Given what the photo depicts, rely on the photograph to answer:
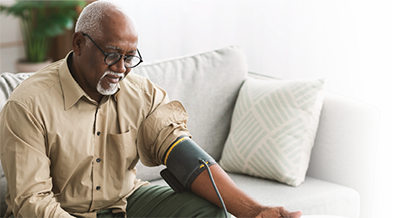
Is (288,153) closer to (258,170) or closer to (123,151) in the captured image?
(258,170)

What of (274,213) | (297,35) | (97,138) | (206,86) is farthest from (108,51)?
(297,35)

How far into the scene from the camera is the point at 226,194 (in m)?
1.33

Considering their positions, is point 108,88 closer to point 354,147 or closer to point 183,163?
point 183,163

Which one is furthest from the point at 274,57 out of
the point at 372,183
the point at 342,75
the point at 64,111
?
the point at 64,111

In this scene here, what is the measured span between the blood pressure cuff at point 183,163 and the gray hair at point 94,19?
16.2 inches

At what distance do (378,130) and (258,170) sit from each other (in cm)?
52

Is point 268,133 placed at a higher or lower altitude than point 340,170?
higher

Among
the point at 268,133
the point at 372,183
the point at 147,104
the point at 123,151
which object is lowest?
the point at 372,183

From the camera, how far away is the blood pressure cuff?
1329 mm

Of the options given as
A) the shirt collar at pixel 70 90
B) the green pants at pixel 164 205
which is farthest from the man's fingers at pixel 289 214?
the shirt collar at pixel 70 90

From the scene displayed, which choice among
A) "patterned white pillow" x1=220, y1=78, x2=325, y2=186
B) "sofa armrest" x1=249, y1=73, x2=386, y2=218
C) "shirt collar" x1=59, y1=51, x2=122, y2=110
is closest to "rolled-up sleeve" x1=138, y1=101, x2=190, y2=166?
Answer: "shirt collar" x1=59, y1=51, x2=122, y2=110

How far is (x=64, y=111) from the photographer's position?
1.32 m

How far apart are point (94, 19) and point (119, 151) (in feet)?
1.39

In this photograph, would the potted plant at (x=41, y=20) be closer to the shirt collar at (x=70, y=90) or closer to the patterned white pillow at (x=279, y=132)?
the patterned white pillow at (x=279, y=132)
